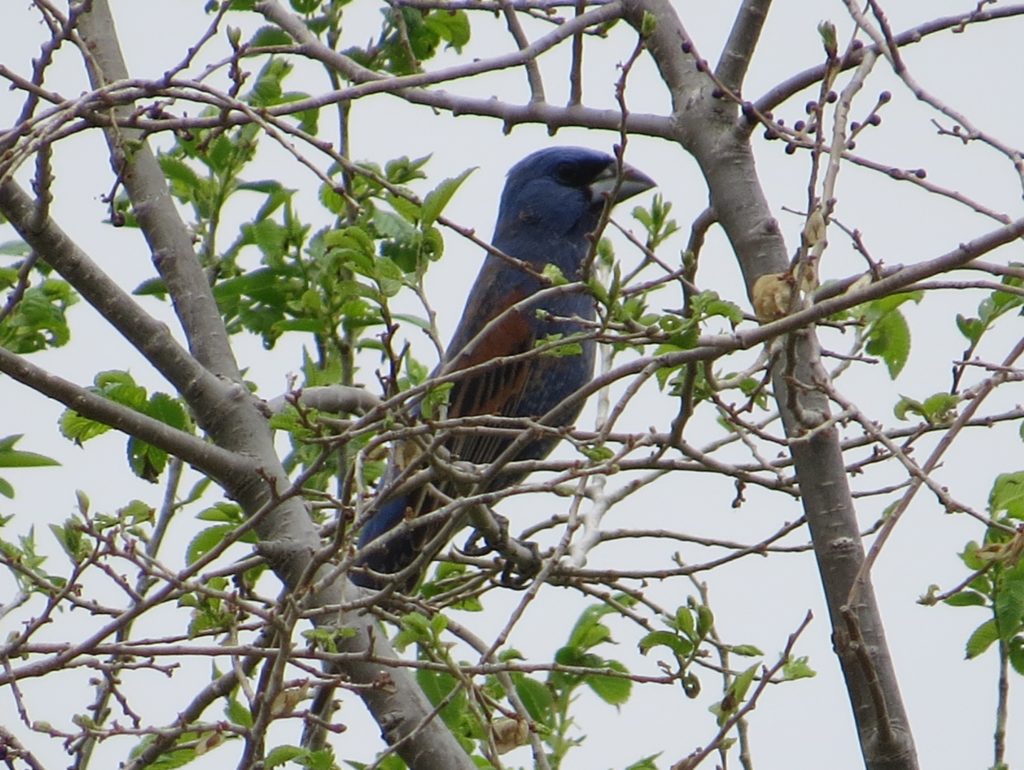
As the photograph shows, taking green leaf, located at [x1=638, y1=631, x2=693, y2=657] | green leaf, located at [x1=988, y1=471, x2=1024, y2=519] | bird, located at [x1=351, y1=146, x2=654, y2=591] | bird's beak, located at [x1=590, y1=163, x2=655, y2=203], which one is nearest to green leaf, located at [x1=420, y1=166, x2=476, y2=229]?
green leaf, located at [x1=638, y1=631, x2=693, y2=657]

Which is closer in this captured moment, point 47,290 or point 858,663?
point 858,663

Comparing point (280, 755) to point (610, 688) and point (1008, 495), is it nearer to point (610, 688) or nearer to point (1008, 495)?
point (610, 688)

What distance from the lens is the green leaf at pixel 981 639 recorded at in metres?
3.66

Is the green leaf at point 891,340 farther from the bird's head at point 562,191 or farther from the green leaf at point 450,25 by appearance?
the bird's head at point 562,191

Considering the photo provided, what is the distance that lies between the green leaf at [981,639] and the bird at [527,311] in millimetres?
1776

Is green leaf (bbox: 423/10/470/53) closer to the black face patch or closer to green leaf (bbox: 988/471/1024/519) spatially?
the black face patch

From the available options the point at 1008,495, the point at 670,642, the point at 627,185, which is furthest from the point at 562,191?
the point at 670,642

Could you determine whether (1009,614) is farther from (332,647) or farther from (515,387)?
(515,387)

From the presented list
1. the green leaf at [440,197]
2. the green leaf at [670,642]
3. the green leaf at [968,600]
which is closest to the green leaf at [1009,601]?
the green leaf at [968,600]

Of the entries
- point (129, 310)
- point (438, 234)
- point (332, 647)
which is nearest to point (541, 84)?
point (438, 234)

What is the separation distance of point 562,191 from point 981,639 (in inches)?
122

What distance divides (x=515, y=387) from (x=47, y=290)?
2.07 metres

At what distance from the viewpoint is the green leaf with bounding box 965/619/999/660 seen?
12.0 feet

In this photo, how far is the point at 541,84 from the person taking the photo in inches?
142
